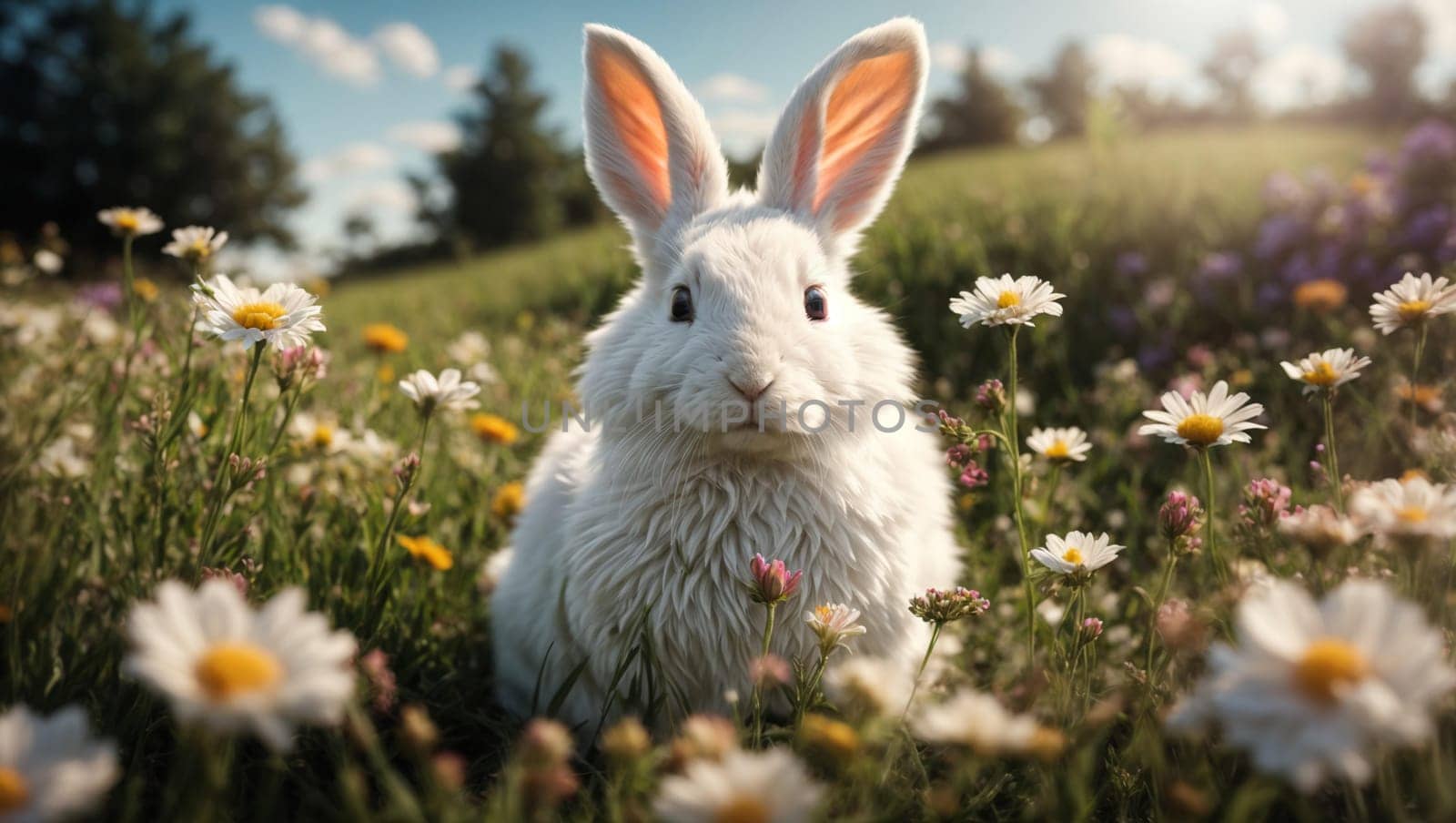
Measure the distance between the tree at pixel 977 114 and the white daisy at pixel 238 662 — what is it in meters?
35.4

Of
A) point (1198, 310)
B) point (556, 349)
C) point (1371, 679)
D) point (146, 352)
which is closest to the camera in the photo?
point (1371, 679)

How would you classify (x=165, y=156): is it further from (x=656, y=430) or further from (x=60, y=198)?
(x=656, y=430)

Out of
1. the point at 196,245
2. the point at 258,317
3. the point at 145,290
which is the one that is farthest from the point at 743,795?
the point at 145,290

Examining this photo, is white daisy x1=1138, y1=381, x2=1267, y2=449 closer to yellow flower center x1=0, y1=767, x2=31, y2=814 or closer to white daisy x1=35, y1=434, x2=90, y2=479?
yellow flower center x1=0, y1=767, x2=31, y2=814

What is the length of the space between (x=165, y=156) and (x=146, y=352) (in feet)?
123

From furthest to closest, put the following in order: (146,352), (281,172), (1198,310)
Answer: (281,172) < (1198,310) < (146,352)

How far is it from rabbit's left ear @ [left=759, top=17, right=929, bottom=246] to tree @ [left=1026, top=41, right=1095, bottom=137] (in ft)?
138

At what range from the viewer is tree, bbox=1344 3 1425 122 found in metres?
26.3

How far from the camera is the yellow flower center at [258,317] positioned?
1.89m

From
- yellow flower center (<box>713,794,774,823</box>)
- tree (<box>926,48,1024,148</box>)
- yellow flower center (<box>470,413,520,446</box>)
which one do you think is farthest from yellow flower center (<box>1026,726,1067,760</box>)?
tree (<box>926,48,1024,148</box>)

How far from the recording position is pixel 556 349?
18.1ft

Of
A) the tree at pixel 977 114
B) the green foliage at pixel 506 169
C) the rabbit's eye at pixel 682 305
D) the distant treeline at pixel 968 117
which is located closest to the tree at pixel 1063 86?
the distant treeline at pixel 968 117

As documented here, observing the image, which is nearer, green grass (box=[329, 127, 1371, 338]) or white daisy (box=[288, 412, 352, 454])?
white daisy (box=[288, 412, 352, 454])

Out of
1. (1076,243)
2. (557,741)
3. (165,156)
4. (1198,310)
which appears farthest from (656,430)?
(165,156)
